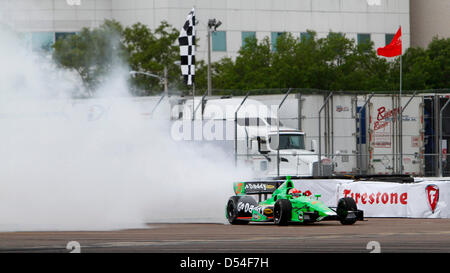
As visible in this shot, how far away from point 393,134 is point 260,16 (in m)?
37.9

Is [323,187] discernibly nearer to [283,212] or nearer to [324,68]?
[283,212]

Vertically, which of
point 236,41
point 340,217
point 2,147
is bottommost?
point 340,217

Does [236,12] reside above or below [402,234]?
above

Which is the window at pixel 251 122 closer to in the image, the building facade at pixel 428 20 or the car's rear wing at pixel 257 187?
the car's rear wing at pixel 257 187

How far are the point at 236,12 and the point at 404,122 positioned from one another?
3708 centimetres

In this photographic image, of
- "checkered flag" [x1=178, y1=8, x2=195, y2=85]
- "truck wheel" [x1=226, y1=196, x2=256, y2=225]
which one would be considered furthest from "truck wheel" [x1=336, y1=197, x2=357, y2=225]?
"checkered flag" [x1=178, y1=8, x2=195, y2=85]

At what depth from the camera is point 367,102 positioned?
1319 inches

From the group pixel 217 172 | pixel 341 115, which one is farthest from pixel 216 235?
pixel 341 115

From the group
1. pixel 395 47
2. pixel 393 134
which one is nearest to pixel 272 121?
pixel 393 134

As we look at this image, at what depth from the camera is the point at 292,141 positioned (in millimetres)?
31422

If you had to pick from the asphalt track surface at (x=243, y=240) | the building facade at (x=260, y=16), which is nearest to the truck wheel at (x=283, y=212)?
the asphalt track surface at (x=243, y=240)

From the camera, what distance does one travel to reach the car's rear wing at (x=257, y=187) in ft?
63.2

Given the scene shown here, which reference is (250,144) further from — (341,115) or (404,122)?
(404,122)
